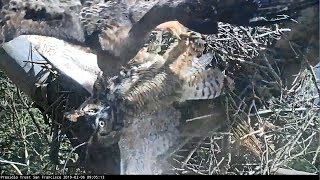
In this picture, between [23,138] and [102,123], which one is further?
[23,138]

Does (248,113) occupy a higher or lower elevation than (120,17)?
lower

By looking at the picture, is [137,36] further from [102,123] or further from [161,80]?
[102,123]

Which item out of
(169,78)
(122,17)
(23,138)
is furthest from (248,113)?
(23,138)

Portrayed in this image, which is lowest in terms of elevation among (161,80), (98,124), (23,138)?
(23,138)

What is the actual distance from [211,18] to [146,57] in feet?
1.16

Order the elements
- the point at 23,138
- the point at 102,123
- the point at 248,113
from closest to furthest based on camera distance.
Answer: the point at 102,123
the point at 248,113
the point at 23,138

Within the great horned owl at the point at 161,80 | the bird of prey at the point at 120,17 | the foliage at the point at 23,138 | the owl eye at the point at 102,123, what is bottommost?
the foliage at the point at 23,138

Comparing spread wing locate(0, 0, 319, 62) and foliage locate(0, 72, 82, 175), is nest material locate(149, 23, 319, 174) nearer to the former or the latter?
spread wing locate(0, 0, 319, 62)

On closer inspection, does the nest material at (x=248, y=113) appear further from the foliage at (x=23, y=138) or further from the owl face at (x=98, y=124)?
the foliage at (x=23, y=138)

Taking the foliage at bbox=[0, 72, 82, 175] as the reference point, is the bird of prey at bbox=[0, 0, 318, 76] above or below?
above

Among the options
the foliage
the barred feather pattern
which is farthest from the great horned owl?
the foliage

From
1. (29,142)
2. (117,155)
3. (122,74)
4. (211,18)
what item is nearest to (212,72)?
(211,18)

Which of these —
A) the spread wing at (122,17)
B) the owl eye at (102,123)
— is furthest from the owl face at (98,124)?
the spread wing at (122,17)

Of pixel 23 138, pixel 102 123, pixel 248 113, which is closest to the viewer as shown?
pixel 102 123
